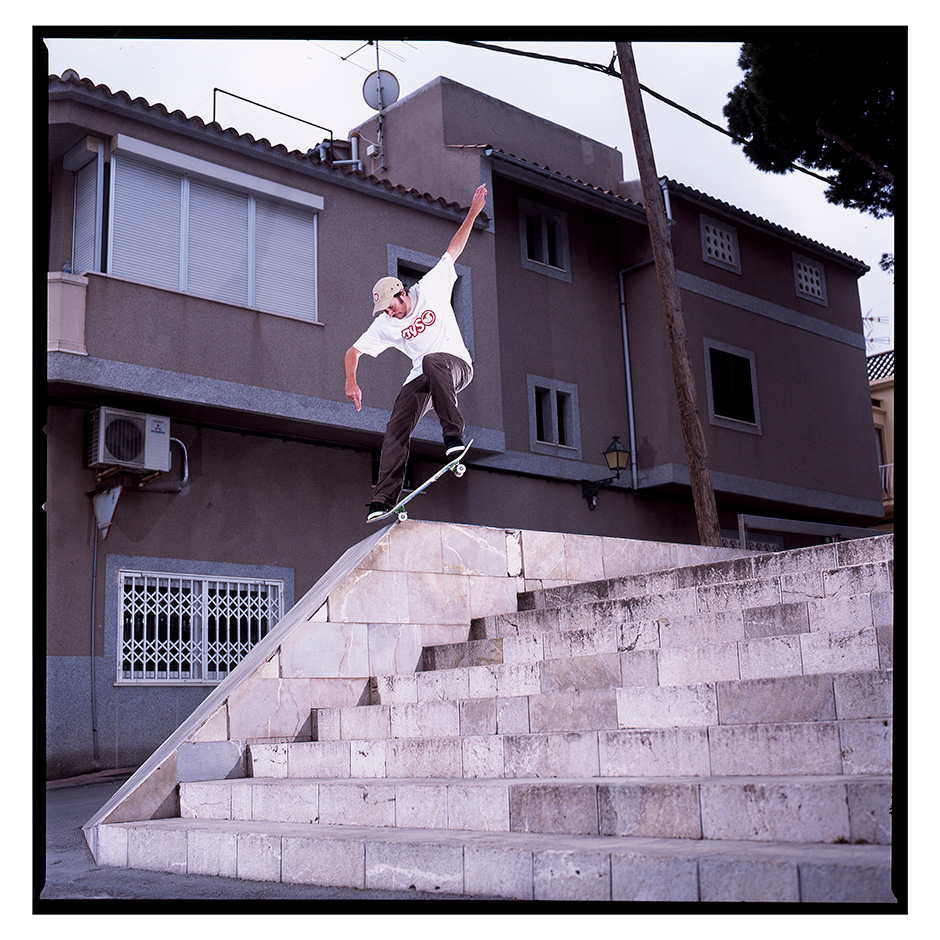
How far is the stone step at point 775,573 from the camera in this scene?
603cm

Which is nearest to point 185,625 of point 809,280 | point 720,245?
point 720,245

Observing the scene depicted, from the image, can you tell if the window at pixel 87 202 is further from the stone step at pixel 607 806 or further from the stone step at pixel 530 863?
the stone step at pixel 530 863

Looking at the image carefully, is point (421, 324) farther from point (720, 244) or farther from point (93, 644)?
point (720, 244)

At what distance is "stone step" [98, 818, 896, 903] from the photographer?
3.17 metres

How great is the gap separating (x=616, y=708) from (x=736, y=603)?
1575 mm

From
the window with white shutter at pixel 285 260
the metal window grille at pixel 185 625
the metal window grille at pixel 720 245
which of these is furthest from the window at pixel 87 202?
the metal window grille at pixel 720 245

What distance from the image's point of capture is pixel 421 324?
791 centimetres

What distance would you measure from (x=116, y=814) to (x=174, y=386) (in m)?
6.14

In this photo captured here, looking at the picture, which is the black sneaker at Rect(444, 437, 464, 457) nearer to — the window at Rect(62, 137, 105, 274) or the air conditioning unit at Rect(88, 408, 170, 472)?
the air conditioning unit at Rect(88, 408, 170, 472)

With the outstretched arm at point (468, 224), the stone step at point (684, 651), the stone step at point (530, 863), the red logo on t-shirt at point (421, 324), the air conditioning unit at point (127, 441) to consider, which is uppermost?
the outstretched arm at point (468, 224)

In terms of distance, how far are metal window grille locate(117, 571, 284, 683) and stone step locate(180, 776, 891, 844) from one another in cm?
588

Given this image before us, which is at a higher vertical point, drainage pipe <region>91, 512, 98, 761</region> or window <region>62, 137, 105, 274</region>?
window <region>62, 137, 105, 274</region>

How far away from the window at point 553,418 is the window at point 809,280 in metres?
5.19

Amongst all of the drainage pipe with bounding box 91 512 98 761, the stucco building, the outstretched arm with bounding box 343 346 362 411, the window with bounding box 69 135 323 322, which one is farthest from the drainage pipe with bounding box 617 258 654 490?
the outstretched arm with bounding box 343 346 362 411
